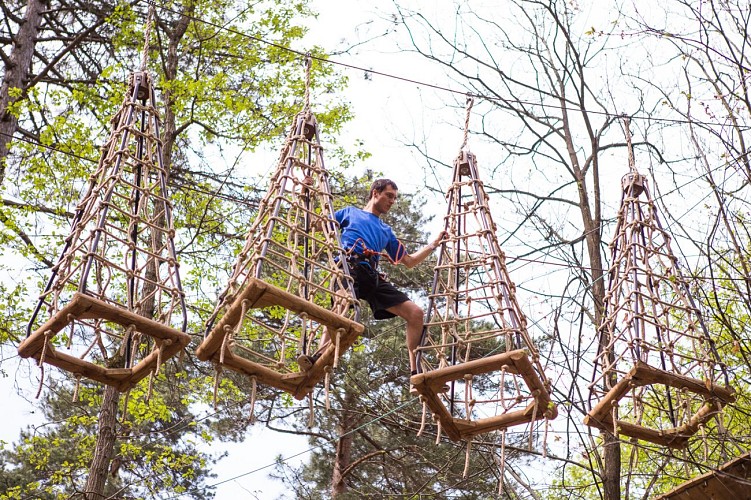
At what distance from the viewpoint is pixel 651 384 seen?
519cm

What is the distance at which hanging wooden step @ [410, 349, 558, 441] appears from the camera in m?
4.66

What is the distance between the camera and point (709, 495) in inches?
208

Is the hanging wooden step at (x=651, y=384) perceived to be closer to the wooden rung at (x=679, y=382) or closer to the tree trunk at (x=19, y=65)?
the wooden rung at (x=679, y=382)

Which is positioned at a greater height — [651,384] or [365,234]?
[365,234]

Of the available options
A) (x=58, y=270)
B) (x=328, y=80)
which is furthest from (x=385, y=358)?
(x=58, y=270)

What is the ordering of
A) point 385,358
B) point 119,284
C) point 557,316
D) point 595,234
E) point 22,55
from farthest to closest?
point 385,358, point 22,55, point 119,284, point 595,234, point 557,316

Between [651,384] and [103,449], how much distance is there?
14.4 feet

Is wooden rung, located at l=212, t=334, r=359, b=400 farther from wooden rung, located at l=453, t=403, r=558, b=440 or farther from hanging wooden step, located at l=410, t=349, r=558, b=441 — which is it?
wooden rung, located at l=453, t=403, r=558, b=440

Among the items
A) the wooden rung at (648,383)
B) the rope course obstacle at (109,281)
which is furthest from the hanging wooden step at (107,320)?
the wooden rung at (648,383)

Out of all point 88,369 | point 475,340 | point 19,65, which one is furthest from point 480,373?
point 19,65

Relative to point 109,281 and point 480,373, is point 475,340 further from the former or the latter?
point 109,281

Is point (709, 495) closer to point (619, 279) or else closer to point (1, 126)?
point (619, 279)

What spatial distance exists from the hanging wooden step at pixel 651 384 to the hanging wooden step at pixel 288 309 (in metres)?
1.38

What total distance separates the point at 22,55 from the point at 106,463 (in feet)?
14.4
